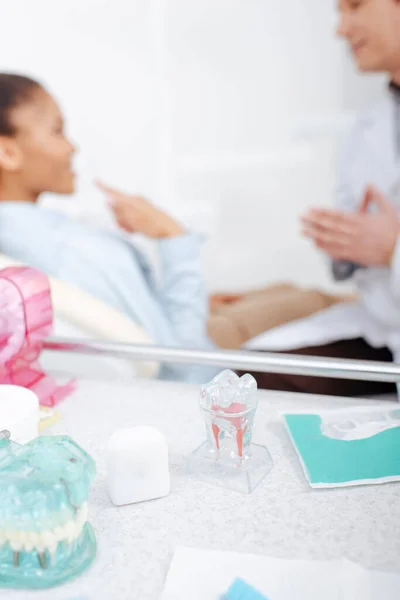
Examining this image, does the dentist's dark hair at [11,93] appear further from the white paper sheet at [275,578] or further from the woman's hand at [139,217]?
the white paper sheet at [275,578]

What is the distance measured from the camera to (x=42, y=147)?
47.5 inches

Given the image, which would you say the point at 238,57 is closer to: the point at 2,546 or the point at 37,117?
the point at 37,117

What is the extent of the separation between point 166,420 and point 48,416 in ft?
0.46

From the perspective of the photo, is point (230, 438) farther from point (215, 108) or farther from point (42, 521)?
point (215, 108)

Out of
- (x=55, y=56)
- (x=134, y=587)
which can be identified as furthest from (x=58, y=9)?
(x=134, y=587)

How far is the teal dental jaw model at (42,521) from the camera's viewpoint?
0.58m

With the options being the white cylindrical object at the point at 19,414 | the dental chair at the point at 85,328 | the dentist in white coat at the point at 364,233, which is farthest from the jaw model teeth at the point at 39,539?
the dentist in white coat at the point at 364,233

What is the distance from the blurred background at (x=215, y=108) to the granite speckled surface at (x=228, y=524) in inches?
24.6

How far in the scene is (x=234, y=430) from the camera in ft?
2.37

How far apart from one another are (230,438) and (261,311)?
62 centimetres

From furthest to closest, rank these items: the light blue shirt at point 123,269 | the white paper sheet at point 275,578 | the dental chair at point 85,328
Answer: the light blue shirt at point 123,269 → the dental chair at point 85,328 → the white paper sheet at point 275,578

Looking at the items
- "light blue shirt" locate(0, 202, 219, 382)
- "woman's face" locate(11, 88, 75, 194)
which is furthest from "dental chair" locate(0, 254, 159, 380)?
"woman's face" locate(11, 88, 75, 194)

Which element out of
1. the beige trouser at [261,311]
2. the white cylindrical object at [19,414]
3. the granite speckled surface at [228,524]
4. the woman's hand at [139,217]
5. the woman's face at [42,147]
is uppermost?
the woman's face at [42,147]

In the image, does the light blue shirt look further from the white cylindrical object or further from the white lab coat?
the white cylindrical object
